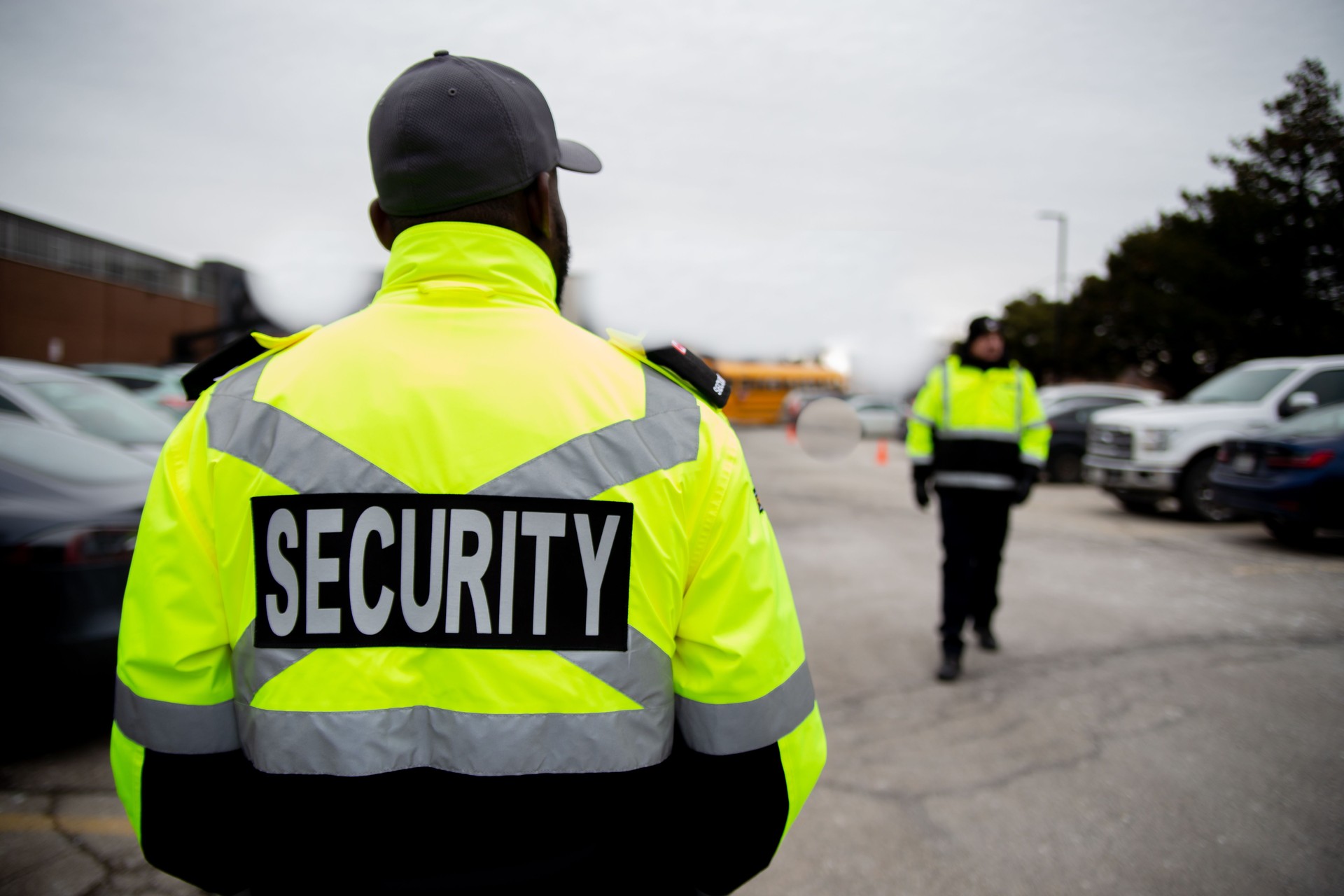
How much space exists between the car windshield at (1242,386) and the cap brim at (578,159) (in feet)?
36.7

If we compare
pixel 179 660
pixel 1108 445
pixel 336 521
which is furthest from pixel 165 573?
pixel 1108 445

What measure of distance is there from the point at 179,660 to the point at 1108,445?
452 inches

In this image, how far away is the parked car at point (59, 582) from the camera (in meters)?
3.05

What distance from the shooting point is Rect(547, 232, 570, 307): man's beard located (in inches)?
49.5

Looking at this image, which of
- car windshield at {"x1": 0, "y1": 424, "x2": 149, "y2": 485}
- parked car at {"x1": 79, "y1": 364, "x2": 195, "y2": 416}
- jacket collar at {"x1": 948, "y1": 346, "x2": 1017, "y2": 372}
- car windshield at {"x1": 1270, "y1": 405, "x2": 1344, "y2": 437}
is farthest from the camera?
parked car at {"x1": 79, "y1": 364, "x2": 195, "y2": 416}

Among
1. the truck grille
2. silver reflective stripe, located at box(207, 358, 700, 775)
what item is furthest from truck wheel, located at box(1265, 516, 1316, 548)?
silver reflective stripe, located at box(207, 358, 700, 775)

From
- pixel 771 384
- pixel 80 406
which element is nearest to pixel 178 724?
pixel 80 406

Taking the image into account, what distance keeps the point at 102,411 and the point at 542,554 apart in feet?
22.1

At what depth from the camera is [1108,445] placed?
10.4 metres

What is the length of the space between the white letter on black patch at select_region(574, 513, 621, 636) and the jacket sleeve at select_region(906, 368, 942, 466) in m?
3.70

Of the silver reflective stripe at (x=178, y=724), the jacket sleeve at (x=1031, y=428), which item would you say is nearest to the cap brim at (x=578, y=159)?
the silver reflective stripe at (x=178, y=724)

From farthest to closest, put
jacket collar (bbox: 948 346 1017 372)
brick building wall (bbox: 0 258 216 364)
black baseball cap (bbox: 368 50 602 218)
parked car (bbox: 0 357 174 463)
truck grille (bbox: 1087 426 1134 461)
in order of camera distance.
A: brick building wall (bbox: 0 258 216 364)
truck grille (bbox: 1087 426 1134 461)
parked car (bbox: 0 357 174 463)
jacket collar (bbox: 948 346 1017 372)
black baseball cap (bbox: 368 50 602 218)

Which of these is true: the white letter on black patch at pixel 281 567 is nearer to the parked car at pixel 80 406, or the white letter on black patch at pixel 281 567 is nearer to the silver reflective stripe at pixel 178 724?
the silver reflective stripe at pixel 178 724

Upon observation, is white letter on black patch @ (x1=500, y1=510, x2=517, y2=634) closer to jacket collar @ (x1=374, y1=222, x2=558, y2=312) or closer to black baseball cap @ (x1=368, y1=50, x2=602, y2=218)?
jacket collar @ (x1=374, y1=222, x2=558, y2=312)
